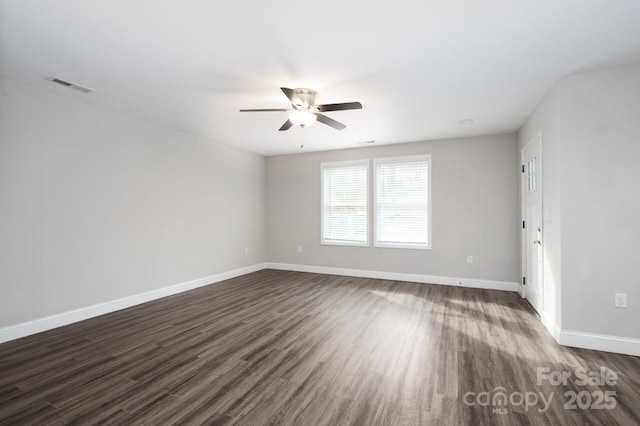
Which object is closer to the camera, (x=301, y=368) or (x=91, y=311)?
(x=301, y=368)

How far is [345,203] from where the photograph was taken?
20.4 feet

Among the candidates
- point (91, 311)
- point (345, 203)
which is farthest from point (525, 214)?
point (91, 311)

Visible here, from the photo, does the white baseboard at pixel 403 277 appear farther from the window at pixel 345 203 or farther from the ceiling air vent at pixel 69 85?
the ceiling air vent at pixel 69 85

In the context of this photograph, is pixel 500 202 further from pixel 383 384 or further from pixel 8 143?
pixel 8 143

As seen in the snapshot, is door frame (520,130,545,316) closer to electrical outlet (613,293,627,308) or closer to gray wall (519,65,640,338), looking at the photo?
gray wall (519,65,640,338)

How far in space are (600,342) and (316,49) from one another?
12.3 ft

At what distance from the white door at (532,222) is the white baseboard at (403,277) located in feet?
1.71

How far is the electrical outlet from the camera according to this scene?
270 centimetres

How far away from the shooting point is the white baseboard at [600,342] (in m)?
2.68

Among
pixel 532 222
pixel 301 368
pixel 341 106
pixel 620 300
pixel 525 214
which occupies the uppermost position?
pixel 341 106

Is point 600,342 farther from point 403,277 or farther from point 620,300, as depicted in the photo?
point 403,277

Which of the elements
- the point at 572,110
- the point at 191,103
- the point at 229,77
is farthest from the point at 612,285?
the point at 191,103

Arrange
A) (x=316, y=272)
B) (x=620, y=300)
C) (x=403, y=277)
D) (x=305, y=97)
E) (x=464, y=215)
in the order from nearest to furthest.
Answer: (x=620, y=300) → (x=305, y=97) → (x=464, y=215) → (x=403, y=277) → (x=316, y=272)

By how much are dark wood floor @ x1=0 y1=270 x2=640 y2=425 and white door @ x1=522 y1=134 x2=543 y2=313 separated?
1.14 ft
